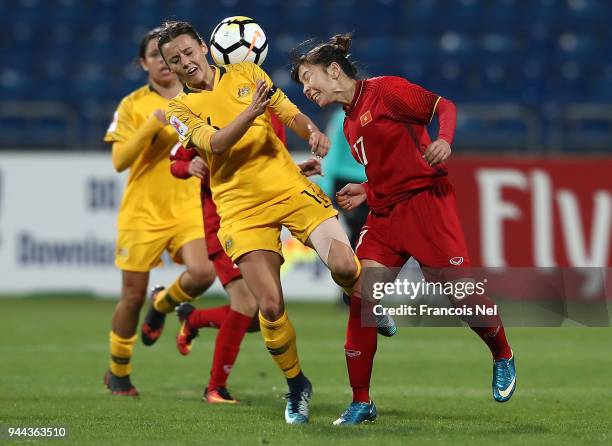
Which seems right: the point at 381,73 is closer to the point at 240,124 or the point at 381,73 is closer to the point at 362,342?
the point at 362,342

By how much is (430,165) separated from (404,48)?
36.8 ft

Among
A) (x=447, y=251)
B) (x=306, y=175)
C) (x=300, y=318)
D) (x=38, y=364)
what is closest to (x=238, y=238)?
(x=306, y=175)

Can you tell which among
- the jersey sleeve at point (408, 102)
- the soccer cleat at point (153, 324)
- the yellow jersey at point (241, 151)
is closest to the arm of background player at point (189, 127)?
the yellow jersey at point (241, 151)

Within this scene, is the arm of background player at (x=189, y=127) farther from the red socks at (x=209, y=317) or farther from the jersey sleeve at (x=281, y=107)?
the red socks at (x=209, y=317)

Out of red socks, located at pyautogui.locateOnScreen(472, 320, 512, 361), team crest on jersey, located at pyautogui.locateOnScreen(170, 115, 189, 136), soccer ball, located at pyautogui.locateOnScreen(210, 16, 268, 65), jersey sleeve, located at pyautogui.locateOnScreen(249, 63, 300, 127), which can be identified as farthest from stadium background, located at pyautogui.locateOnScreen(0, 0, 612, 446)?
team crest on jersey, located at pyautogui.locateOnScreen(170, 115, 189, 136)

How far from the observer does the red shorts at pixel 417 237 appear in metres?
6.32

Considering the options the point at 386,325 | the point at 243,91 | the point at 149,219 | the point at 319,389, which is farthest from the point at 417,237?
the point at 149,219

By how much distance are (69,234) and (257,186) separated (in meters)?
7.83

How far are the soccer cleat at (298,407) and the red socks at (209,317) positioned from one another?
1.43 meters

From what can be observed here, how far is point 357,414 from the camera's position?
6262 millimetres

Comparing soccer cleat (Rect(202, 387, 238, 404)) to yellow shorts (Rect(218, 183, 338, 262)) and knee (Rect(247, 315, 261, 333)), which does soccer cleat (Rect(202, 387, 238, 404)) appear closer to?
knee (Rect(247, 315, 261, 333))

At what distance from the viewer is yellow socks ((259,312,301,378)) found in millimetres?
6309

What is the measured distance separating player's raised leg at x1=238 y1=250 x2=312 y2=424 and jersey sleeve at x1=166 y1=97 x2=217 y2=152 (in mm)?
668

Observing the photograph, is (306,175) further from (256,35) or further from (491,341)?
(491,341)
